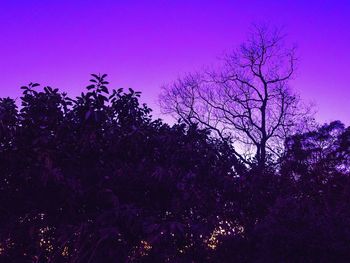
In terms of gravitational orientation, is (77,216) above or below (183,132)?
below

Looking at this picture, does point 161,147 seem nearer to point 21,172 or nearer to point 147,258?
point 147,258

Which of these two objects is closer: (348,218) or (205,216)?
(348,218)

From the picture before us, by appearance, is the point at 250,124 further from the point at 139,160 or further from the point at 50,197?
the point at 50,197

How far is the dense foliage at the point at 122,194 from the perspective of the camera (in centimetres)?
552

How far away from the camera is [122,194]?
6.56 meters

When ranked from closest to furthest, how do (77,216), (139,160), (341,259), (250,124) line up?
(341,259) < (77,216) < (139,160) < (250,124)

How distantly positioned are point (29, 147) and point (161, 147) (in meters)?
2.74

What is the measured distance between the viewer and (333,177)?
1142cm

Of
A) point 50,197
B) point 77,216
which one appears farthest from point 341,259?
point 50,197

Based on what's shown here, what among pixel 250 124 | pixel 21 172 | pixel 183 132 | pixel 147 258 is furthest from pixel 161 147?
pixel 250 124

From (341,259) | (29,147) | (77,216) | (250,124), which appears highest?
(250,124)

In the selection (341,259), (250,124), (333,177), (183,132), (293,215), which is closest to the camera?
(341,259)

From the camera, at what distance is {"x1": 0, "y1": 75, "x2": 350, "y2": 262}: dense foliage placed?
18.1 feet

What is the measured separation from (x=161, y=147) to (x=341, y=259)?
400cm
